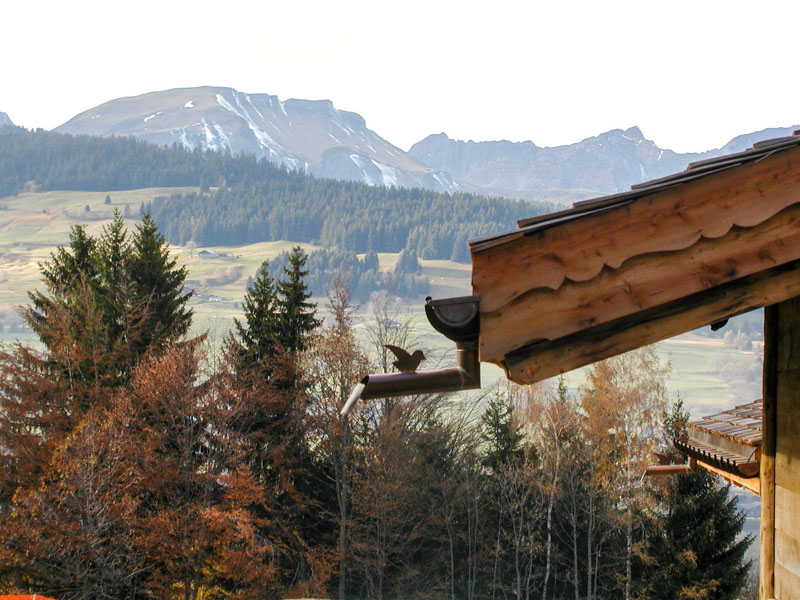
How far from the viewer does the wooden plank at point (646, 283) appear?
248 centimetres

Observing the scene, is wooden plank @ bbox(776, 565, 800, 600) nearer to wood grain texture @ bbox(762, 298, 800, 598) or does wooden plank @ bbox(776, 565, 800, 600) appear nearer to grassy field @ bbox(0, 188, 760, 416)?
wood grain texture @ bbox(762, 298, 800, 598)

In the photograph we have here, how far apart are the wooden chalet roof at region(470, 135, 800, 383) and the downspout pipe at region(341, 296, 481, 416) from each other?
0.18 feet

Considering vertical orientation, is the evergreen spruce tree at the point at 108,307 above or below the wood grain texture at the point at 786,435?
above

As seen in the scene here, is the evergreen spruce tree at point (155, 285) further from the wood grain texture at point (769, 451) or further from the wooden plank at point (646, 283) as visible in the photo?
the wooden plank at point (646, 283)

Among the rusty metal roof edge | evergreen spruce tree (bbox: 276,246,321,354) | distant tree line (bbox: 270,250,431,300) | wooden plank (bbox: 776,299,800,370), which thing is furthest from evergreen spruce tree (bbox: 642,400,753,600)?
distant tree line (bbox: 270,250,431,300)

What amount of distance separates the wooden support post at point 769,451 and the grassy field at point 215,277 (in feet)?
260

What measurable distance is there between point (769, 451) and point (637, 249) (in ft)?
4.63

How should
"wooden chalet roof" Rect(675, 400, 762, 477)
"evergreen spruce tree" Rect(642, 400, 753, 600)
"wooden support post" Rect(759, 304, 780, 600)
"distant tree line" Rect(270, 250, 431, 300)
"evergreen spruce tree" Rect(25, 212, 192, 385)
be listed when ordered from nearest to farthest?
"wooden support post" Rect(759, 304, 780, 600) → "wooden chalet roof" Rect(675, 400, 762, 477) → "evergreen spruce tree" Rect(642, 400, 753, 600) → "evergreen spruce tree" Rect(25, 212, 192, 385) → "distant tree line" Rect(270, 250, 431, 300)

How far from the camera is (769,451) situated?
3.34 m

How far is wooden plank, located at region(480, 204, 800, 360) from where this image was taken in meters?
2.48

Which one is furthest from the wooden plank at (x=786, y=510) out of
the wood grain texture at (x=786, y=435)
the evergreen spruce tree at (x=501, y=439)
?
the evergreen spruce tree at (x=501, y=439)

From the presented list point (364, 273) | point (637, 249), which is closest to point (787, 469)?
point (637, 249)

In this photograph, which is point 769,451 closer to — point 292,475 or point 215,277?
point 292,475

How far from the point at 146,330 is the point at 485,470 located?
14116mm
